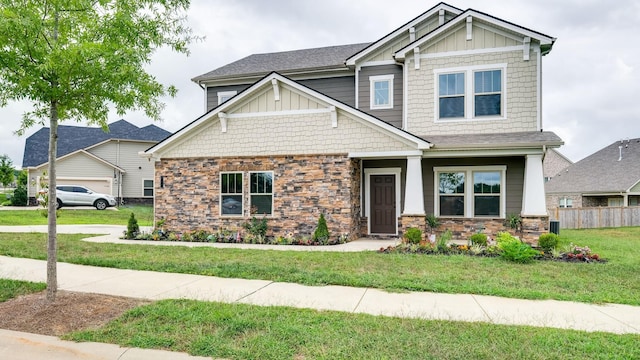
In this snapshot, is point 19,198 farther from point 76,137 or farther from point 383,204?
point 383,204

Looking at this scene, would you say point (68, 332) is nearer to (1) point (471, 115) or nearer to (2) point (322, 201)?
(2) point (322, 201)

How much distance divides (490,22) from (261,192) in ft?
31.2

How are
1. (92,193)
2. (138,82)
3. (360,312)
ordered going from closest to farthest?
(360,312) < (138,82) < (92,193)

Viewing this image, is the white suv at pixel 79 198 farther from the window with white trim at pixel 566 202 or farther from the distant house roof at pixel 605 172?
the distant house roof at pixel 605 172

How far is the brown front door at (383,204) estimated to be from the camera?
14242 mm

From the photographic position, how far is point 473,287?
6.59 metres

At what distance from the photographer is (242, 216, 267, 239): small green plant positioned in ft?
43.2

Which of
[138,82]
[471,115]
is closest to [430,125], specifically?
[471,115]

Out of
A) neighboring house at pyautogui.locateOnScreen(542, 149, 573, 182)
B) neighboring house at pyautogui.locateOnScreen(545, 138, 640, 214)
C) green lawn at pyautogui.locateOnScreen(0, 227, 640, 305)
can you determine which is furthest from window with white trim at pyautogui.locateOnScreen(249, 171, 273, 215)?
neighboring house at pyautogui.locateOnScreen(542, 149, 573, 182)

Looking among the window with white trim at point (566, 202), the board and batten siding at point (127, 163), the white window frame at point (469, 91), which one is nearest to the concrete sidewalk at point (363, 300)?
the white window frame at point (469, 91)

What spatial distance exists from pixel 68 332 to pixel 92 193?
2547cm

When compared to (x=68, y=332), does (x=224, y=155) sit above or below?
above

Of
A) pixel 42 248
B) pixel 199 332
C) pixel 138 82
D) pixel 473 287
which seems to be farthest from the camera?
pixel 42 248

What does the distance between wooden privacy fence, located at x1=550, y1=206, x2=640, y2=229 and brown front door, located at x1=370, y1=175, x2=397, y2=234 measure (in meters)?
11.0
